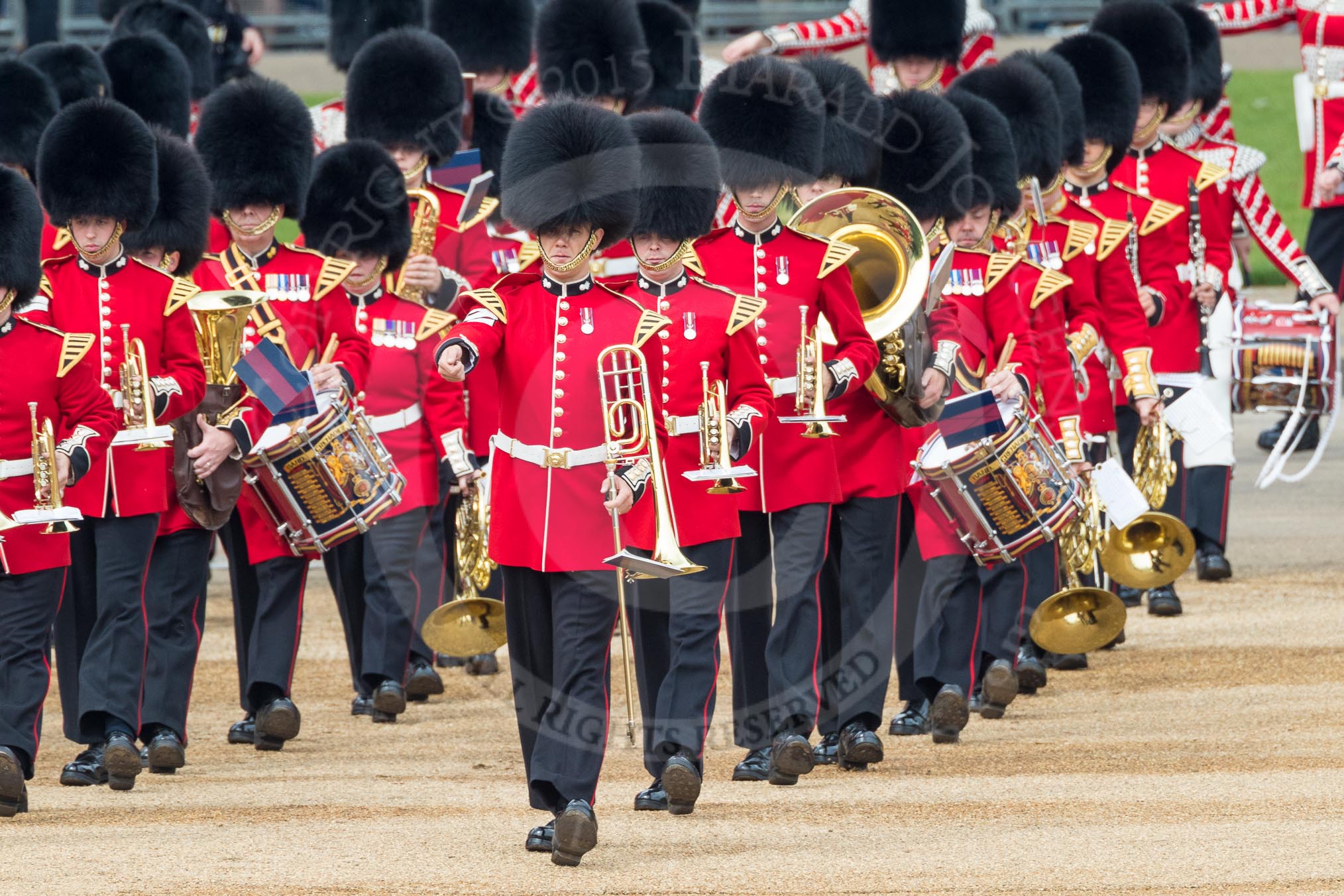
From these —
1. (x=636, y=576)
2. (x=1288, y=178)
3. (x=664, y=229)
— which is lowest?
(x=1288, y=178)

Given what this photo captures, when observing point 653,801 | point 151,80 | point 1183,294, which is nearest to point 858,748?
point 653,801

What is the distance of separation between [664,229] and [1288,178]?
13.4 metres

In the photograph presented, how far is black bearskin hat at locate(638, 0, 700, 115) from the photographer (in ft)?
32.9

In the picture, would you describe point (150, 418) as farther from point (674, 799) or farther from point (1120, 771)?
point (1120, 771)

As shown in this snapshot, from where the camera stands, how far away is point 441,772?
19.8 feet

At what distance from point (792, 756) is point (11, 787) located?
5.36ft

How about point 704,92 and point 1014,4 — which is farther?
point 1014,4

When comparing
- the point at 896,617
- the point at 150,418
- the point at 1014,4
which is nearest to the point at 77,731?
the point at 150,418

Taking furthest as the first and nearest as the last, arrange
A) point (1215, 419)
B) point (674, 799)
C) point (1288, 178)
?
point (1288, 178)
point (1215, 419)
point (674, 799)

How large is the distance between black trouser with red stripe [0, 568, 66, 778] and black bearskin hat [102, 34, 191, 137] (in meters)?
3.52

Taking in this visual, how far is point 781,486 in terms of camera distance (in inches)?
230

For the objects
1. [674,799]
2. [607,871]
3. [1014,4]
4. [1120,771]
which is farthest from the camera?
[1014,4]

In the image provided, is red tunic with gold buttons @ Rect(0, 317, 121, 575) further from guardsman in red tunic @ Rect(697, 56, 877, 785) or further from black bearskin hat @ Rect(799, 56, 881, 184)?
black bearskin hat @ Rect(799, 56, 881, 184)

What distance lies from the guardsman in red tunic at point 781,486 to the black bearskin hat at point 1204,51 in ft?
12.3
